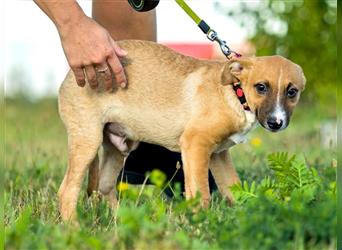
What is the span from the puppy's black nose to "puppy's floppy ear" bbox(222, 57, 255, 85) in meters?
0.40

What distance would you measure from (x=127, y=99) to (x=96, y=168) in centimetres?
54

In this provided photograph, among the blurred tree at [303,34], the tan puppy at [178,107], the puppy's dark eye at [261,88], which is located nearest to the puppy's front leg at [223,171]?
the tan puppy at [178,107]

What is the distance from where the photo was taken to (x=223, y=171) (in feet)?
16.2

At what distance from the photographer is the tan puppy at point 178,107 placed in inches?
175

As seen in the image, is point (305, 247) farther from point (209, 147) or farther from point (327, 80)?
point (327, 80)

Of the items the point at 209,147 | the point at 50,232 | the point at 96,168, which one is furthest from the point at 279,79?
the point at 50,232

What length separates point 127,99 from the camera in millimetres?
4688

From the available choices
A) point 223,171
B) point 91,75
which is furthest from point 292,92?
point 91,75

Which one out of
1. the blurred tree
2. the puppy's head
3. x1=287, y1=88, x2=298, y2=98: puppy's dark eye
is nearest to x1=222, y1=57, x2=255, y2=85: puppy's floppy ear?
the puppy's head

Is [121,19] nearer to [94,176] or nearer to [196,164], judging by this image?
[94,176]

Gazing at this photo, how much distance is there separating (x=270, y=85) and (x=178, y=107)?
1.87ft

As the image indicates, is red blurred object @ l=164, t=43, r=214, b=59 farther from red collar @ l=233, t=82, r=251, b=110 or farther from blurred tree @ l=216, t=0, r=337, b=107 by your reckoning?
red collar @ l=233, t=82, r=251, b=110

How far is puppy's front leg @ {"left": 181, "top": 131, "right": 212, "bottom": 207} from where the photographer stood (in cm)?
444

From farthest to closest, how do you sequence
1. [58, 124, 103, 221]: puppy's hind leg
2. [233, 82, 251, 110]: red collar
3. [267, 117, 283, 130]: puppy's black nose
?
[58, 124, 103, 221]: puppy's hind leg
[233, 82, 251, 110]: red collar
[267, 117, 283, 130]: puppy's black nose
